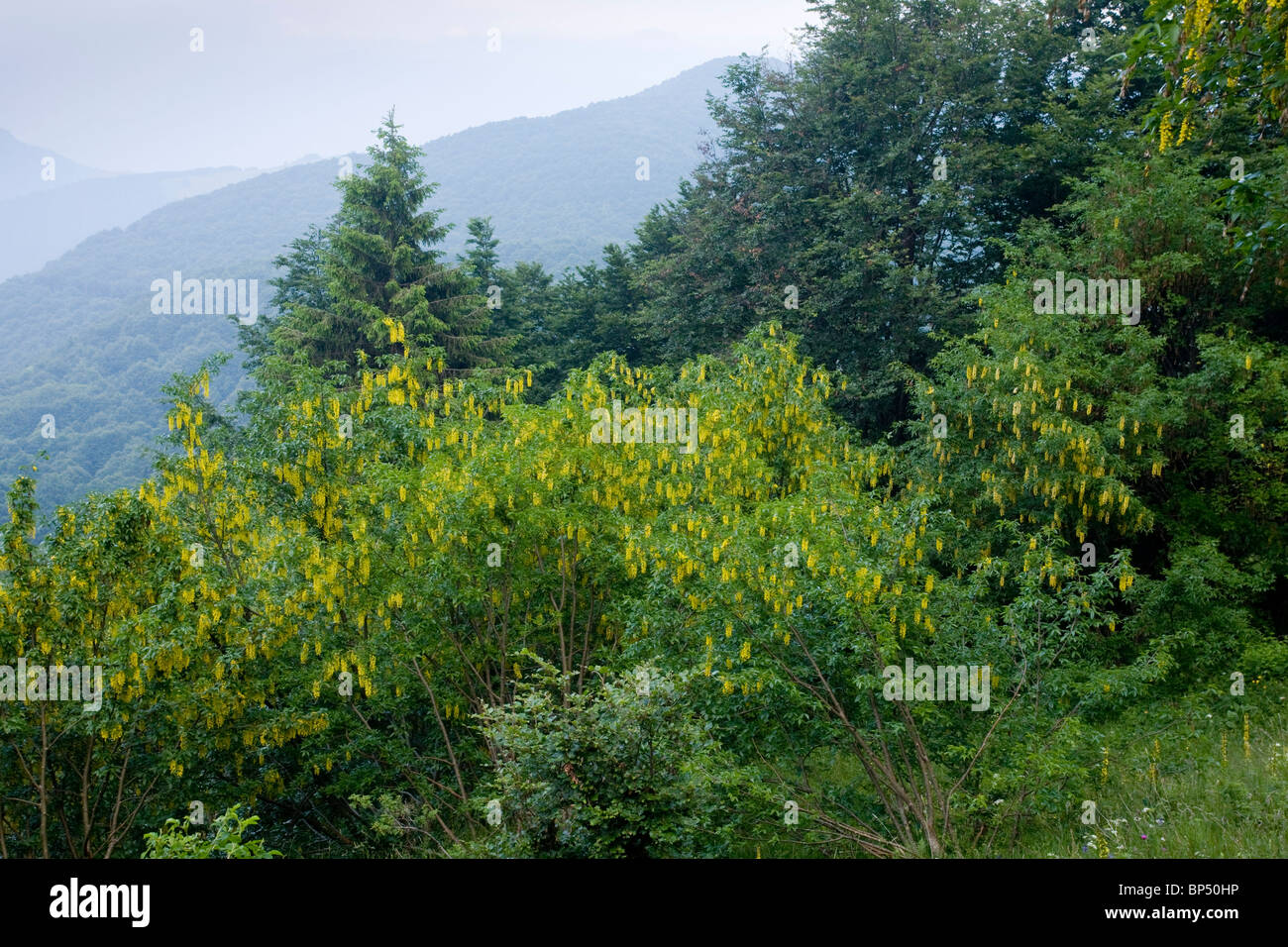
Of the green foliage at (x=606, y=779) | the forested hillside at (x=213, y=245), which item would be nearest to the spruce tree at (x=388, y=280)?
the forested hillside at (x=213, y=245)

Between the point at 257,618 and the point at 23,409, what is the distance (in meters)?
64.0

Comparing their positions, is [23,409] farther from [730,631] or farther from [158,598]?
[730,631]

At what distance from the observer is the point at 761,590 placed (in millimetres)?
7668

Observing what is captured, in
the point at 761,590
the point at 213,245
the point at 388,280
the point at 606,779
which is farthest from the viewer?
the point at 213,245

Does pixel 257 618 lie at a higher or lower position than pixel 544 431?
lower

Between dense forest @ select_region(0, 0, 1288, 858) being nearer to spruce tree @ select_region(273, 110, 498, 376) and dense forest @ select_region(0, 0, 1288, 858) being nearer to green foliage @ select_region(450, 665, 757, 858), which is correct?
green foliage @ select_region(450, 665, 757, 858)

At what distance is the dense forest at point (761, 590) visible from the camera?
690cm

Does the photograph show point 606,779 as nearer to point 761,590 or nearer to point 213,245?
point 761,590

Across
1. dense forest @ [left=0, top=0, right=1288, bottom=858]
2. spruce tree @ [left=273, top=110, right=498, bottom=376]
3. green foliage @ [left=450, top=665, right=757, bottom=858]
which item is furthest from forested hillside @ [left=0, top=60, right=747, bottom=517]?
green foliage @ [left=450, top=665, right=757, bottom=858]

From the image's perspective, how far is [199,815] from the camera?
8414mm

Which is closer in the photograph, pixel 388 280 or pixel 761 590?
pixel 761 590

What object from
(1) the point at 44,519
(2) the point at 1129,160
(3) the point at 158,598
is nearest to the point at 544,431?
(3) the point at 158,598

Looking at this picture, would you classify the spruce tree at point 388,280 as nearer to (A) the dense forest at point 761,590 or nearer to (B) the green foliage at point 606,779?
(A) the dense forest at point 761,590

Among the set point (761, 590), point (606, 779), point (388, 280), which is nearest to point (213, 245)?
point (388, 280)
